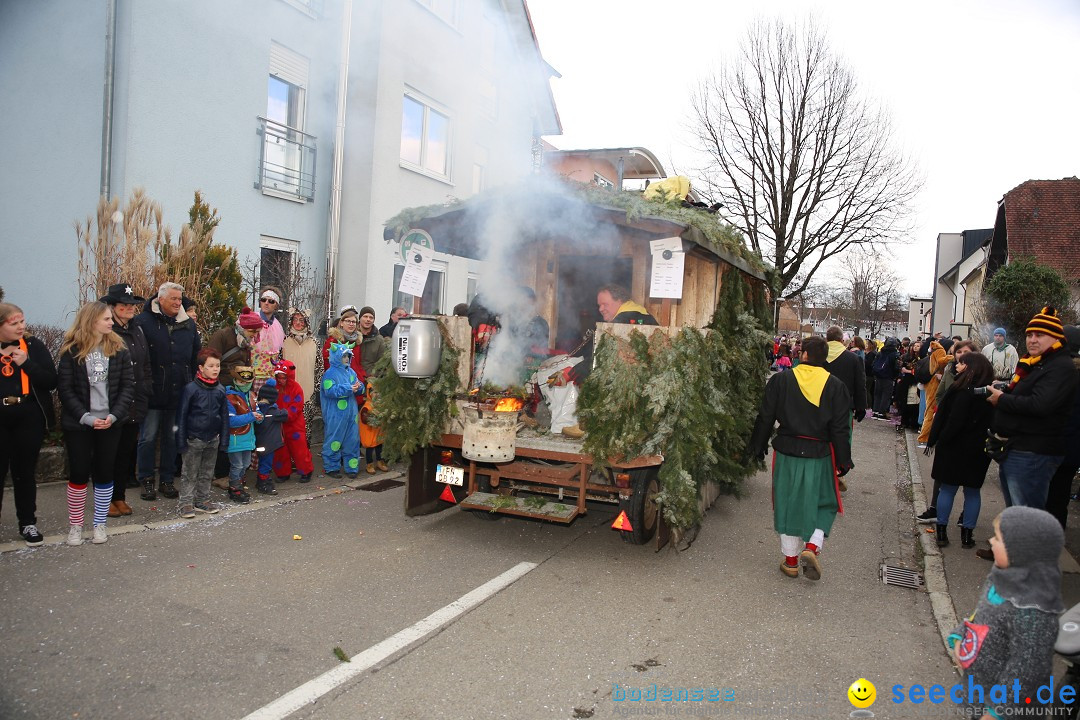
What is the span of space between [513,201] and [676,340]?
200 cm

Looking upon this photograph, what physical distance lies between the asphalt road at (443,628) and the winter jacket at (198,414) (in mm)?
703

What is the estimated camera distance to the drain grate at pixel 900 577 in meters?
5.10

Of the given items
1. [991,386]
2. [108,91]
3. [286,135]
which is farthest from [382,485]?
[286,135]

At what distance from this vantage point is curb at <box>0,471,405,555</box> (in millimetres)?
4801

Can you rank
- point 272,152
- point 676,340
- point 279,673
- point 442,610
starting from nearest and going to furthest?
point 279,673 → point 442,610 → point 676,340 → point 272,152

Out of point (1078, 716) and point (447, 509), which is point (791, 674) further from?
point (447, 509)

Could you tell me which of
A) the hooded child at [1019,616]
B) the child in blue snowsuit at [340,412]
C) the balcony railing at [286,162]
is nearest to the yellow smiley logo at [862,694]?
the hooded child at [1019,616]

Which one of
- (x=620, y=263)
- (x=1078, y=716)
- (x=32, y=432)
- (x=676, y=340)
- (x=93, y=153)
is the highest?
(x=93, y=153)

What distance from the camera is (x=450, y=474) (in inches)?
217

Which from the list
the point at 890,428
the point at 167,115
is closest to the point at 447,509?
the point at 167,115

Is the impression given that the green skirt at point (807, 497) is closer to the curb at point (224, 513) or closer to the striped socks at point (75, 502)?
the curb at point (224, 513)

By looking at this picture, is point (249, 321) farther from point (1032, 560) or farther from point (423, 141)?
point (423, 141)

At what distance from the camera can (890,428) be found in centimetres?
1400

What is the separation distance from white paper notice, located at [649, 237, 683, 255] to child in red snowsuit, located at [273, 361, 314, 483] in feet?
12.3
